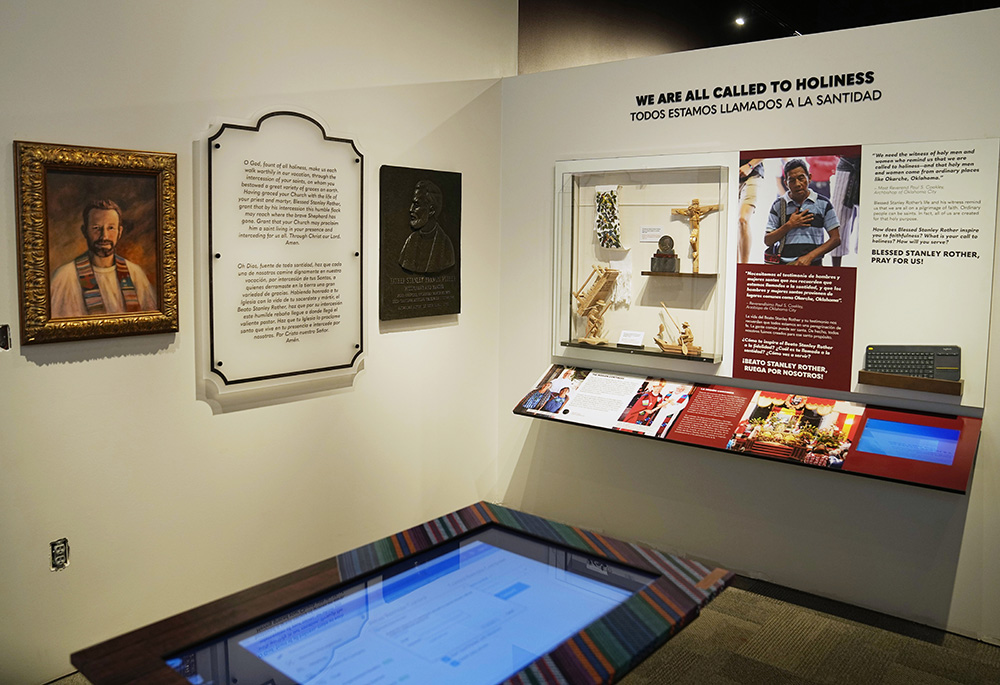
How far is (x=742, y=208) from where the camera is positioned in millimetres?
3879

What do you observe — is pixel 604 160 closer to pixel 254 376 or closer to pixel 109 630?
pixel 254 376

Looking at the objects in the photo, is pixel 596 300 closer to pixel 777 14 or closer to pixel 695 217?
pixel 695 217

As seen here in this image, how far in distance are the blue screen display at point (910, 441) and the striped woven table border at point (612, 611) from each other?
145 centimetres

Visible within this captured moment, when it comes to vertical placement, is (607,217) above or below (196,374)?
above

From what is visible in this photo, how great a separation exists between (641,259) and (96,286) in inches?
101

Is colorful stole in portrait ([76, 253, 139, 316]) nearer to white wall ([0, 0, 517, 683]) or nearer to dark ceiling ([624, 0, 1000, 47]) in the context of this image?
white wall ([0, 0, 517, 683])

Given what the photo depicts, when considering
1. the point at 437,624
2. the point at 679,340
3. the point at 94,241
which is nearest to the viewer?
the point at 437,624

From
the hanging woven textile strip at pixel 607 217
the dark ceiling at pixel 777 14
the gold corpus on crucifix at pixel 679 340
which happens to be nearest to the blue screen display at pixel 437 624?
the gold corpus on crucifix at pixel 679 340

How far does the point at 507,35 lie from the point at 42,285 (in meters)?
3.06

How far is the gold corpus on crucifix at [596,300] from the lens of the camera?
433 cm

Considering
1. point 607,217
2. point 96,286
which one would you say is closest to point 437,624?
point 96,286

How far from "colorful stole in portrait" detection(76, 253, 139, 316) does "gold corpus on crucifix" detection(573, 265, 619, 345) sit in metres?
2.27

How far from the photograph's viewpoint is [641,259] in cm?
422

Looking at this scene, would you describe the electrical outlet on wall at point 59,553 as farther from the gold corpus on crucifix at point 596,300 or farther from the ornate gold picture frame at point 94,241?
the gold corpus on crucifix at point 596,300
